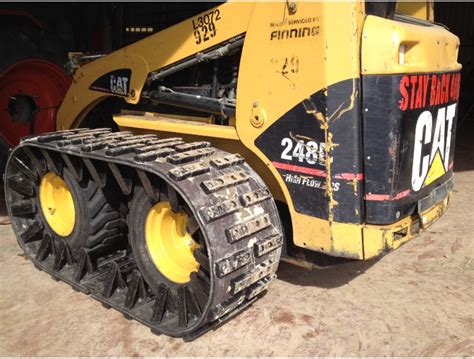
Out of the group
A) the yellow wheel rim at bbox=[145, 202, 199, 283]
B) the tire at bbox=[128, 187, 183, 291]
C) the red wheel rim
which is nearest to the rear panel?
the yellow wheel rim at bbox=[145, 202, 199, 283]

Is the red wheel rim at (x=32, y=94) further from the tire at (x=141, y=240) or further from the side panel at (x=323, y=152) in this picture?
the side panel at (x=323, y=152)

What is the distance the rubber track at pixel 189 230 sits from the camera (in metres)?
2.56

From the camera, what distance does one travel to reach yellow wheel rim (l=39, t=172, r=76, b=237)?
3.79 meters

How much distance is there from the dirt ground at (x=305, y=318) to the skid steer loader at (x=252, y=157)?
→ 0.50ft

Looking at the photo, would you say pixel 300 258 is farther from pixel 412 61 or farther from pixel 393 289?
pixel 412 61

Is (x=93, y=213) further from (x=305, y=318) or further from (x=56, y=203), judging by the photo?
(x=305, y=318)

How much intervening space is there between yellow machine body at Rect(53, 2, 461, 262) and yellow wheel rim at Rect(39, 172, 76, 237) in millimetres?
1082

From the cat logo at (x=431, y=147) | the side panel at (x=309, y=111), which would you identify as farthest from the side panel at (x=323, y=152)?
the cat logo at (x=431, y=147)

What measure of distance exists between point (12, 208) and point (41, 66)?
5.83ft

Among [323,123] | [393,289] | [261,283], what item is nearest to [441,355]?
[393,289]

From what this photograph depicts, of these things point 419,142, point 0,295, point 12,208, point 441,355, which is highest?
point 419,142

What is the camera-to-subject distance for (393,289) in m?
3.47

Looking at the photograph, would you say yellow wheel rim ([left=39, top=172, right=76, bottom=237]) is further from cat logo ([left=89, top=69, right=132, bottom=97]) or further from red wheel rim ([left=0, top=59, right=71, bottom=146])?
red wheel rim ([left=0, top=59, right=71, bottom=146])

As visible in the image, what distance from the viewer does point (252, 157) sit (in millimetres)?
3127
